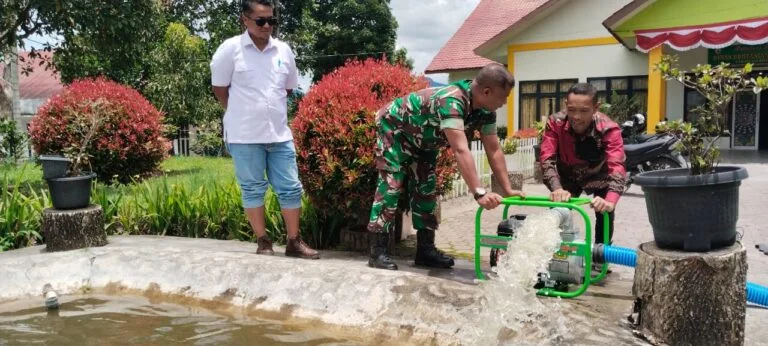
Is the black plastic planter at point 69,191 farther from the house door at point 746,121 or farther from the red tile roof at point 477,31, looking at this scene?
the red tile roof at point 477,31

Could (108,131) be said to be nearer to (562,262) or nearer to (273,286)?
(273,286)

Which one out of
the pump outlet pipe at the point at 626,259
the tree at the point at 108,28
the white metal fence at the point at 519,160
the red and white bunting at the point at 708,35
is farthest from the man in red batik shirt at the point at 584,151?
the red and white bunting at the point at 708,35

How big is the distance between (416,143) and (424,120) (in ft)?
0.66

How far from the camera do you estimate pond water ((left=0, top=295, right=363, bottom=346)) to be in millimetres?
3201

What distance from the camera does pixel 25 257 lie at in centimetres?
425

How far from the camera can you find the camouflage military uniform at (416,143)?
382 cm

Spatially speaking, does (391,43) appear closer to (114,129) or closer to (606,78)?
(606,78)

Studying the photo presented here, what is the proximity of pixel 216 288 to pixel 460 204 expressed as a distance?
5.22 meters

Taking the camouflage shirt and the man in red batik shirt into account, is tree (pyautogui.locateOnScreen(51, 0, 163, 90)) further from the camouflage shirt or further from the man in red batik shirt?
the man in red batik shirt

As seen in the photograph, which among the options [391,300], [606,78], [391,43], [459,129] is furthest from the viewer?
[391,43]

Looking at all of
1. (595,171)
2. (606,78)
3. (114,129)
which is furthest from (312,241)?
(606,78)

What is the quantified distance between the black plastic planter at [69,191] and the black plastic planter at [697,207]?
4023mm

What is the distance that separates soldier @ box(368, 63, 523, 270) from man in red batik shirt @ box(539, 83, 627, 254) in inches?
13.6

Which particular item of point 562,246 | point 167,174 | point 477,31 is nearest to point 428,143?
point 562,246
